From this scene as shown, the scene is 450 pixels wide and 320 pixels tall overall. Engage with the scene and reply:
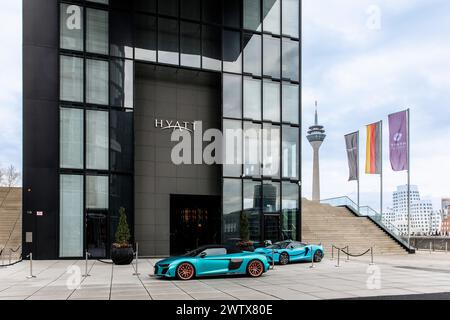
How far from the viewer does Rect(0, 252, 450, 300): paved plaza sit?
1153cm

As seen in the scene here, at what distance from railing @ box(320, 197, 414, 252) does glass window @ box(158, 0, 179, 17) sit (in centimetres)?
2160

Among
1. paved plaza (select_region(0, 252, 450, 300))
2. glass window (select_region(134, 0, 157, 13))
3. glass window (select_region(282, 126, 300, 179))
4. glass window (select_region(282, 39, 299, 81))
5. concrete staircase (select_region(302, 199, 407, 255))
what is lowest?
concrete staircase (select_region(302, 199, 407, 255))

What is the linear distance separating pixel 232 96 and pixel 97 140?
8.72m

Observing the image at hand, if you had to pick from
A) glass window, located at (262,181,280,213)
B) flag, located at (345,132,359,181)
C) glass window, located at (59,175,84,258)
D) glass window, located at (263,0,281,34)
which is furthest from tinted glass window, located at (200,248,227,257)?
flag, located at (345,132,359,181)

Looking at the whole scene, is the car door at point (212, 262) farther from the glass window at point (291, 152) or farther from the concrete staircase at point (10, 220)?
the glass window at point (291, 152)

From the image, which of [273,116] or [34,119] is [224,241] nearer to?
[273,116]

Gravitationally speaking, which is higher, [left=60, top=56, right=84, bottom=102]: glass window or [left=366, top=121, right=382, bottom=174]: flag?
[left=60, top=56, right=84, bottom=102]: glass window

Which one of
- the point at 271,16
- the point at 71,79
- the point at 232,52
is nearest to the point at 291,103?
the point at 232,52

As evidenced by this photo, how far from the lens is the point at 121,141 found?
2503 cm

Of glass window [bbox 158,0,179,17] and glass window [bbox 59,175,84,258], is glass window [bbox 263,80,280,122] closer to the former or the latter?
glass window [bbox 158,0,179,17]

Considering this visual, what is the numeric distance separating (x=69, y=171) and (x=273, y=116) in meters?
13.0

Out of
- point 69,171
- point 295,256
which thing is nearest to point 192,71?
point 69,171

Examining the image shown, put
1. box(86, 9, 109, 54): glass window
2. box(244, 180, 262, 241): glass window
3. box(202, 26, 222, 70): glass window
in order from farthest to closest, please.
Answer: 1. box(202, 26, 222, 70): glass window
2. box(244, 180, 262, 241): glass window
3. box(86, 9, 109, 54): glass window
